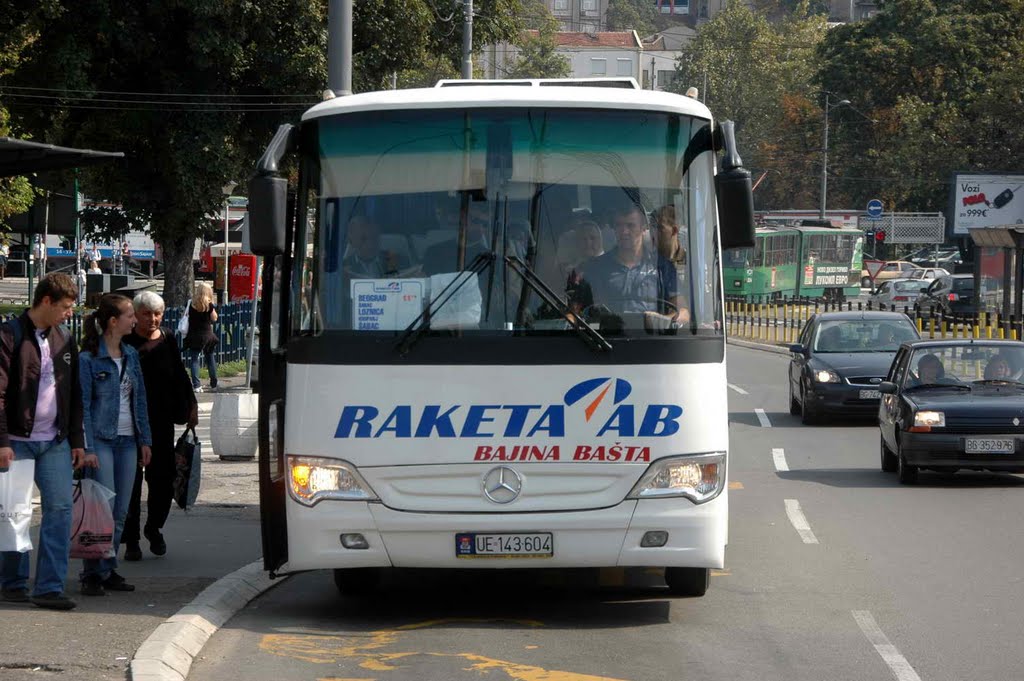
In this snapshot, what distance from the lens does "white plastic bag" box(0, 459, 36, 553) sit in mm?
8547

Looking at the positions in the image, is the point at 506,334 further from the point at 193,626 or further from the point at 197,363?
the point at 197,363

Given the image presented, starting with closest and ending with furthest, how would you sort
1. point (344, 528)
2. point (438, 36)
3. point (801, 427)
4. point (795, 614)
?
1. point (344, 528)
2. point (795, 614)
3. point (801, 427)
4. point (438, 36)

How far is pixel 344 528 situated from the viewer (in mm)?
8562

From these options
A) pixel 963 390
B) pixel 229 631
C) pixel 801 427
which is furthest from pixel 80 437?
pixel 801 427

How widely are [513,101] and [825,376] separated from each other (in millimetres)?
15034

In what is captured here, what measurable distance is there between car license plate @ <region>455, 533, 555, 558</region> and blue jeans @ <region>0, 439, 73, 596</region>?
213cm

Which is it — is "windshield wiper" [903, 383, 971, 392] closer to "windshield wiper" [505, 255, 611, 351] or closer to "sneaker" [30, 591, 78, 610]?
"windshield wiper" [505, 255, 611, 351]

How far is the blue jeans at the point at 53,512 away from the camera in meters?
8.75

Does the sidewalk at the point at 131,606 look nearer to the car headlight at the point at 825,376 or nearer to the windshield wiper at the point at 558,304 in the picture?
the windshield wiper at the point at 558,304

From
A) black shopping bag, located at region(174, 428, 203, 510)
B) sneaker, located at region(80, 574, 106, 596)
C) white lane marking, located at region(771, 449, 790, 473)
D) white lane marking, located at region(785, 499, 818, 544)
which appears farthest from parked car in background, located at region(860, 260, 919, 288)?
sneaker, located at region(80, 574, 106, 596)

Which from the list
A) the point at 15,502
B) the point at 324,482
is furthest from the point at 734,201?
the point at 15,502

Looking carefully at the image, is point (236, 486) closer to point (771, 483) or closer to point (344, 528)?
point (771, 483)

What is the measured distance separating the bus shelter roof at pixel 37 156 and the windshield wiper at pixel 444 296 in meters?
2.80

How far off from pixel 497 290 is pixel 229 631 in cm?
230
